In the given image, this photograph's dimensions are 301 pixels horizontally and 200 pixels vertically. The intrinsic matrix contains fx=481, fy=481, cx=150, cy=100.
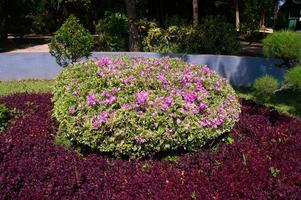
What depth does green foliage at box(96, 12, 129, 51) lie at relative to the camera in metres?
13.4

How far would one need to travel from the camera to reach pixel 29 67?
11.3 meters

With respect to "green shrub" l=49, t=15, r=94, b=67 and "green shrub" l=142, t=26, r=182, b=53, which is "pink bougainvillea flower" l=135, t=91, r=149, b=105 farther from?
"green shrub" l=142, t=26, r=182, b=53

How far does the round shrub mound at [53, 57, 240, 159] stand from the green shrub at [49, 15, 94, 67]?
15.5 ft

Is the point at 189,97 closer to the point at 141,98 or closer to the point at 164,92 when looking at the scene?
the point at 164,92

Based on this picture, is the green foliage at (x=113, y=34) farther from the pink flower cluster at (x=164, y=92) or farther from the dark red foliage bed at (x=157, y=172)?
the dark red foliage bed at (x=157, y=172)

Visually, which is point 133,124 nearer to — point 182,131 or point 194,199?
point 182,131

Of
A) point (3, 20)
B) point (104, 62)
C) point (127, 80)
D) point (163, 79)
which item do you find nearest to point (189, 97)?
point (163, 79)

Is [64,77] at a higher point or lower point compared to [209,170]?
higher

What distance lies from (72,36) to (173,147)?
5851 mm

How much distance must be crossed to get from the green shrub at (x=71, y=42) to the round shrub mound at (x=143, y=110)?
15.5ft

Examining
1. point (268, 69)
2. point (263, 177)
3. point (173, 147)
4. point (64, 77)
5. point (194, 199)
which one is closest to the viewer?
point (194, 199)

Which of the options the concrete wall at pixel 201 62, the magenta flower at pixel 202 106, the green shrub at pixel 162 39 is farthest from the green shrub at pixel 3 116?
the green shrub at pixel 162 39

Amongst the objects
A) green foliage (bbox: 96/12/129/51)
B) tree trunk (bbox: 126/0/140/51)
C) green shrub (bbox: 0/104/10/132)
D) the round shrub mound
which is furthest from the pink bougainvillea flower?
green foliage (bbox: 96/12/129/51)

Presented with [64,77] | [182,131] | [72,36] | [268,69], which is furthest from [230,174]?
[72,36]
